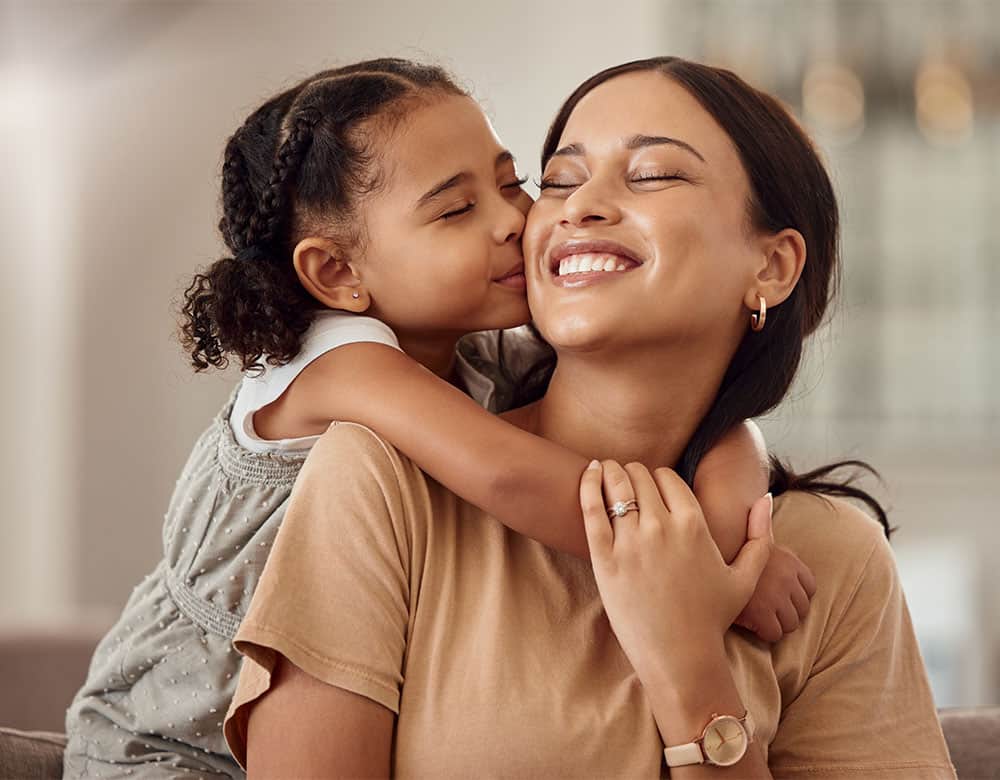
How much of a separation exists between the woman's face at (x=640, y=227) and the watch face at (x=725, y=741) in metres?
0.45

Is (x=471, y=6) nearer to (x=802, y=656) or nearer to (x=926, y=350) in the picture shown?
(x=926, y=350)

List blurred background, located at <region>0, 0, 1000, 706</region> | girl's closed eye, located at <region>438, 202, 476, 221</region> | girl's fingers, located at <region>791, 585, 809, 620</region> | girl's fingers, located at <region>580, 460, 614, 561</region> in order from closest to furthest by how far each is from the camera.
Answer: girl's fingers, located at <region>580, 460, 614, 561</region>, girl's fingers, located at <region>791, 585, 809, 620</region>, girl's closed eye, located at <region>438, 202, 476, 221</region>, blurred background, located at <region>0, 0, 1000, 706</region>

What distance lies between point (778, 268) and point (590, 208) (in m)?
0.30

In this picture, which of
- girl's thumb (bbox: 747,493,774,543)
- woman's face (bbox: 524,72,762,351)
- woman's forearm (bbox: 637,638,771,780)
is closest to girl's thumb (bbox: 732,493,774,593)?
girl's thumb (bbox: 747,493,774,543)

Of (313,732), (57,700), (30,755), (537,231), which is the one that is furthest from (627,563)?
(57,700)

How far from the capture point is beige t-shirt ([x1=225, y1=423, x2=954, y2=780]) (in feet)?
4.40

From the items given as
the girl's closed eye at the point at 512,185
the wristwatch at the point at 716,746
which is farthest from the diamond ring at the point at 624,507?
the girl's closed eye at the point at 512,185

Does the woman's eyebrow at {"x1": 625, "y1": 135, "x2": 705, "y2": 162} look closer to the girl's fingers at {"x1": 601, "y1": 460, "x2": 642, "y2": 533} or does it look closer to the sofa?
the girl's fingers at {"x1": 601, "y1": 460, "x2": 642, "y2": 533}

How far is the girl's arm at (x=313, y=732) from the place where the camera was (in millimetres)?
1297

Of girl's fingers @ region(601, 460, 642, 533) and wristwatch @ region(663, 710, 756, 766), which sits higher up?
girl's fingers @ region(601, 460, 642, 533)

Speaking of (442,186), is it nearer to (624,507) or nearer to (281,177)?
(281,177)

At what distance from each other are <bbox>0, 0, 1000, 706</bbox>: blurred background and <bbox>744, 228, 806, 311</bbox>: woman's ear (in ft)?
10.9

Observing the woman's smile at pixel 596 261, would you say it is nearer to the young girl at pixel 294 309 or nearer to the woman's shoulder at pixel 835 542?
the young girl at pixel 294 309

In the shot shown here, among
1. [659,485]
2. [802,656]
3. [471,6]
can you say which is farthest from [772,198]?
[471,6]
